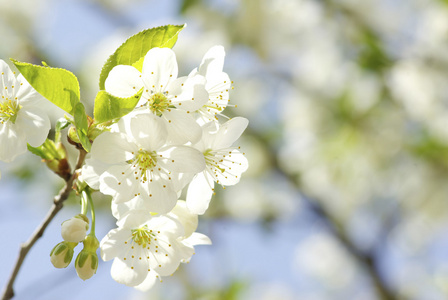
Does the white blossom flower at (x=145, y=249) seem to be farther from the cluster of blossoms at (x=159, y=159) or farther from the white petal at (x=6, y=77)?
the white petal at (x=6, y=77)

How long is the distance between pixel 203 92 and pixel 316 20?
10.6 feet

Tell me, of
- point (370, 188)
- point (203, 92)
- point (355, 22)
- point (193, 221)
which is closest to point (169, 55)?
point (203, 92)

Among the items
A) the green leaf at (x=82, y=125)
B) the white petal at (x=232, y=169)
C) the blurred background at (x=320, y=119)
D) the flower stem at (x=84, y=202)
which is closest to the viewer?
the green leaf at (x=82, y=125)

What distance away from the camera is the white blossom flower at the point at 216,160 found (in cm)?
78

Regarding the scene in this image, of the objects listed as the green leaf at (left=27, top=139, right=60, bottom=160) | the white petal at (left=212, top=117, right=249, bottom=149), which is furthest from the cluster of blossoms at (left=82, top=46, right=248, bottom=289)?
the green leaf at (left=27, top=139, right=60, bottom=160)

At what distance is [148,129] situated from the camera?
2.27ft

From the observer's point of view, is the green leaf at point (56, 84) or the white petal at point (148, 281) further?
the white petal at point (148, 281)

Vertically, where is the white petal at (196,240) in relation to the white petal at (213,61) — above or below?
below

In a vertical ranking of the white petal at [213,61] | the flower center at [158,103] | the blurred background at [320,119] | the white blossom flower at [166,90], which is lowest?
the blurred background at [320,119]

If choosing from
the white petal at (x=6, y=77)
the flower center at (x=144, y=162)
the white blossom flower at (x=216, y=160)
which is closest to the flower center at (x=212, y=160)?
the white blossom flower at (x=216, y=160)

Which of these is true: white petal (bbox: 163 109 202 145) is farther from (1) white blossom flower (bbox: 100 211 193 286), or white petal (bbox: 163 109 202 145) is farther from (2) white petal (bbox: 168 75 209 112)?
(1) white blossom flower (bbox: 100 211 193 286)

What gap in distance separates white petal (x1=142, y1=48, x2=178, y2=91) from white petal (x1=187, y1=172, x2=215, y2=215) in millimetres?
175

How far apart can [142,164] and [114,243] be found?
0.46ft

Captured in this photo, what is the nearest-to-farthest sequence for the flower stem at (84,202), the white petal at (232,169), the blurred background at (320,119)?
the flower stem at (84,202), the white petal at (232,169), the blurred background at (320,119)
